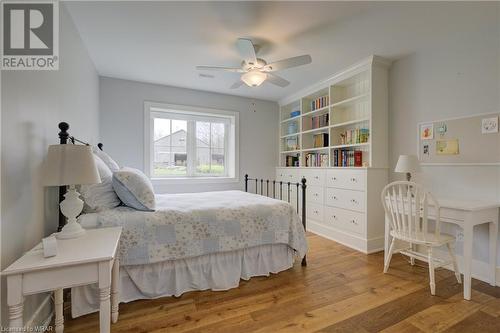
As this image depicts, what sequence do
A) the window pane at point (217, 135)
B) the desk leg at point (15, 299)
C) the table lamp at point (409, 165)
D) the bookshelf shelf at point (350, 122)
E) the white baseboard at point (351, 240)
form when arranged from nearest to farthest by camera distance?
the desk leg at point (15, 299), the table lamp at point (409, 165), the white baseboard at point (351, 240), the bookshelf shelf at point (350, 122), the window pane at point (217, 135)

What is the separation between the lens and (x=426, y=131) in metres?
2.64

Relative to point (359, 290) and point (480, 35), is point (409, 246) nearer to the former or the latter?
point (359, 290)

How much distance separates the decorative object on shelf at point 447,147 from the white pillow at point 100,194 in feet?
10.7

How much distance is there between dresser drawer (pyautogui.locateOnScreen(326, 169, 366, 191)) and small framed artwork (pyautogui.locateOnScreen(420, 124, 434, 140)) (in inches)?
29.3

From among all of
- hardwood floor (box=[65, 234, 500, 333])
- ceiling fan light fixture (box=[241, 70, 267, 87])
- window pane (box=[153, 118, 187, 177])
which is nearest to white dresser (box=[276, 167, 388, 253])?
hardwood floor (box=[65, 234, 500, 333])

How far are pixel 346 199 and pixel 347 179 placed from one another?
10.7 inches

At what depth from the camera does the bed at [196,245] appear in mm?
1689

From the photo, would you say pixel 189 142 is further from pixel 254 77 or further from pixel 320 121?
pixel 320 121

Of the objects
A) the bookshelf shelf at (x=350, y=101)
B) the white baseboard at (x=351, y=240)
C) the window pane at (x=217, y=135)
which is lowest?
the white baseboard at (x=351, y=240)

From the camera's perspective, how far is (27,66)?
4.60ft

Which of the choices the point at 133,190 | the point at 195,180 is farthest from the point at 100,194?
the point at 195,180

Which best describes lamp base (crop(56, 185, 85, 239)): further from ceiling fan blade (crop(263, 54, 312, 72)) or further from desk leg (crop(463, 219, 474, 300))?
desk leg (crop(463, 219, 474, 300))

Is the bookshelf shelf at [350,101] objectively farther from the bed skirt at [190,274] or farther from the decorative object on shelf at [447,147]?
the bed skirt at [190,274]

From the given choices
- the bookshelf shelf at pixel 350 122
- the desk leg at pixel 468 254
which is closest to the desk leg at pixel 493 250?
the desk leg at pixel 468 254
